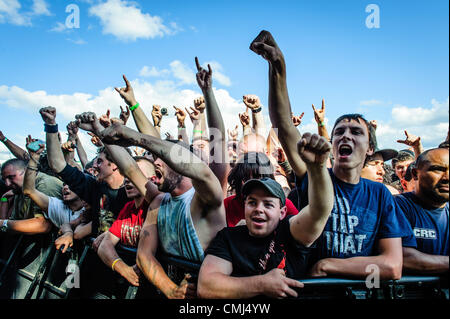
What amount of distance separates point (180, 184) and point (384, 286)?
1.55 meters

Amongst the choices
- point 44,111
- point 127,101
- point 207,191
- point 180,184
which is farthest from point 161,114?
point 207,191

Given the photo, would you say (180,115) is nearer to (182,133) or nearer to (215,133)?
(182,133)

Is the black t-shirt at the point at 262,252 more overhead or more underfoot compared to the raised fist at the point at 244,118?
more underfoot

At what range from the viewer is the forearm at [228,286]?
5.45 ft

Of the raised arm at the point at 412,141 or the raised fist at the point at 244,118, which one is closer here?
the raised arm at the point at 412,141

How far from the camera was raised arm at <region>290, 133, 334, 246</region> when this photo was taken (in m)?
1.55

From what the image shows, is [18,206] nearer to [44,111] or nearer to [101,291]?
[44,111]

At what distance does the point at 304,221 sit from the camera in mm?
1744

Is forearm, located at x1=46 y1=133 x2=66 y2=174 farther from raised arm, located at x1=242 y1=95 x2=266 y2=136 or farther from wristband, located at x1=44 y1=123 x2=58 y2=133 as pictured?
raised arm, located at x1=242 y1=95 x2=266 y2=136

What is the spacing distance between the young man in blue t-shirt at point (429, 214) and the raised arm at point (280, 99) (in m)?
0.86

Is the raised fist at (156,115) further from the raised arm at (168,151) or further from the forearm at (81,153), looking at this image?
the raised arm at (168,151)

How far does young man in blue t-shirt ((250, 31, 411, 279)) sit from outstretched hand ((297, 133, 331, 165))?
0.59 m

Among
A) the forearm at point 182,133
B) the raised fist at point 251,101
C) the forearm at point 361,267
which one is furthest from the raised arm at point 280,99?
the forearm at point 182,133

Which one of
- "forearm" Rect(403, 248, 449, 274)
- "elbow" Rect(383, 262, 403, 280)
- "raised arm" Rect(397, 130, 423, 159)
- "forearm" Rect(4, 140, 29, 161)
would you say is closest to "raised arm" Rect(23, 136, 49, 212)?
"forearm" Rect(4, 140, 29, 161)
